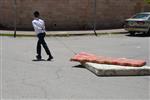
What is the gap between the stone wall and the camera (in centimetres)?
3019

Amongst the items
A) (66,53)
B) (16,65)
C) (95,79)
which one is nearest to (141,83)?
(95,79)

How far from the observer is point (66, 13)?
30.7 meters

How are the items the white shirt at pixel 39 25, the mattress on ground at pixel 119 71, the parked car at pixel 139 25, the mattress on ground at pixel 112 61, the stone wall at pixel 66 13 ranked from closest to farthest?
the mattress on ground at pixel 119 71 < the mattress on ground at pixel 112 61 < the white shirt at pixel 39 25 < the parked car at pixel 139 25 < the stone wall at pixel 66 13

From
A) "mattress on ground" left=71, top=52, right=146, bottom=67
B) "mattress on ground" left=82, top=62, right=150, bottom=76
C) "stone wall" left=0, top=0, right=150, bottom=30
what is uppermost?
"stone wall" left=0, top=0, right=150, bottom=30

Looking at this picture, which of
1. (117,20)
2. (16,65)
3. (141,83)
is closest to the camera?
(141,83)

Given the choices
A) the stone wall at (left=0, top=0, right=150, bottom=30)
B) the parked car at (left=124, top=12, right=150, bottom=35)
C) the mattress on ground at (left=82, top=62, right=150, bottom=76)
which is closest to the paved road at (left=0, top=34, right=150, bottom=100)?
the mattress on ground at (left=82, top=62, right=150, bottom=76)

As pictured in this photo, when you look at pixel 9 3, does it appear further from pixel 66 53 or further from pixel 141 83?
pixel 141 83

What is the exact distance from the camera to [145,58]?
16453 millimetres

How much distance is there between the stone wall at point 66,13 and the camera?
99.0ft

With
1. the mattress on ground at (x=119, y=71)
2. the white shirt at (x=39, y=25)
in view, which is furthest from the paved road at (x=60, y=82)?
the white shirt at (x=39, y=25)

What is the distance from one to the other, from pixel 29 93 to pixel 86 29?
21487 millimetres

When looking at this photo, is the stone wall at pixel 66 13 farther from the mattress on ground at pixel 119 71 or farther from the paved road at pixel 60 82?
the mattress on ground at pixel 119 71

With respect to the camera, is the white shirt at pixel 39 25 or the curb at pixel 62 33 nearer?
the white shirt at pixel 39 25

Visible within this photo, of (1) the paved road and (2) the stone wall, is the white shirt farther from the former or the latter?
(2) the stone wall
